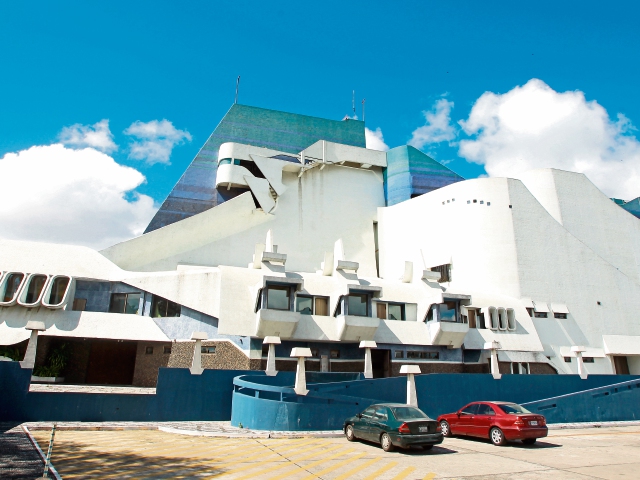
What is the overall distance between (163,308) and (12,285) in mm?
8238

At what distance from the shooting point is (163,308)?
28109mm

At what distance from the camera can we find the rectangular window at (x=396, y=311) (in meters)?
29.8

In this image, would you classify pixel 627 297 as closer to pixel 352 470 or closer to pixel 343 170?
pixel 343 170

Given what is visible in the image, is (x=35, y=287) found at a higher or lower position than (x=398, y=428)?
higher

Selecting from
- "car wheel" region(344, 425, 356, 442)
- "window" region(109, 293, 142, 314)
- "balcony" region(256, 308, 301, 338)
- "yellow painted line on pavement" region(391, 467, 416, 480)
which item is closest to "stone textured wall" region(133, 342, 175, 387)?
"window" region(109, 293, 142, 314)

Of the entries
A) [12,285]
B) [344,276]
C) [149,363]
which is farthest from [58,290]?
[344,276]

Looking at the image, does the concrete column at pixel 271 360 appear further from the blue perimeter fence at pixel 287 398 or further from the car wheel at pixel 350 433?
the car wheel at pixel 350 433

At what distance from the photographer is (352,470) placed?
1027cm

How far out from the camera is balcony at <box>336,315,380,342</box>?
26.3m

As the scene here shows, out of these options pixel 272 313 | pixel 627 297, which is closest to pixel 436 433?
pixel 272 313

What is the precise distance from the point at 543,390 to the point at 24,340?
2609 cm

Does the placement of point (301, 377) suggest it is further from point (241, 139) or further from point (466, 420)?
point (241, 139)

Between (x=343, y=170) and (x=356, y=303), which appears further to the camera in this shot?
(x=343, y=170)

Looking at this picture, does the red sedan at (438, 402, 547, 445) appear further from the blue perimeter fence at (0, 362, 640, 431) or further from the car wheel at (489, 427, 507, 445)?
the blue perimeter fence at (0, 362, 640, 431)
